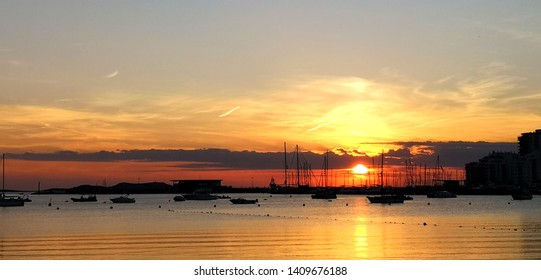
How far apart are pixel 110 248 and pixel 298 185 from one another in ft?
522

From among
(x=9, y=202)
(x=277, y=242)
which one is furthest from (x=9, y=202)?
(x=277, y=242)

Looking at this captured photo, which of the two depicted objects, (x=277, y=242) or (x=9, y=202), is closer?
(x=277, y=242)

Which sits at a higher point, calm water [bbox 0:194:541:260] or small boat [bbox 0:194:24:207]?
small boat [bbox 0:194:24:207]

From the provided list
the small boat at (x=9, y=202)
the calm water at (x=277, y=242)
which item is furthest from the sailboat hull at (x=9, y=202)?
the calm water at (x=277, y=242)

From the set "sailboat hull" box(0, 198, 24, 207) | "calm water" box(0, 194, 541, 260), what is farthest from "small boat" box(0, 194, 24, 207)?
"calm water" box(0, 194, 541, 260)

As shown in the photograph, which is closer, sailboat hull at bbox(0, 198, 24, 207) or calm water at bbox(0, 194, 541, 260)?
calm water at bbox(0, 194, 541, 260)

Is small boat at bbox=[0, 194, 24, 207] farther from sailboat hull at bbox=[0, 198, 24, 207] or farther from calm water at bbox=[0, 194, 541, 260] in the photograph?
calm water at bbox=[0, 194, 541, 260]

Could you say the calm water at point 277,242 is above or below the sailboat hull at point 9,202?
below

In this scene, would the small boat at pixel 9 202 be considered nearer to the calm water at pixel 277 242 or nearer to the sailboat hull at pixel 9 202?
the sailboat hull at pixel 9 202

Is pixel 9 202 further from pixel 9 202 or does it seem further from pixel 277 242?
pixel 277 242

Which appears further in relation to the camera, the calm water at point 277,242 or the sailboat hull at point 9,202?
the sailboat hull at point 9,202

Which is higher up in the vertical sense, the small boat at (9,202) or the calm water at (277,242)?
the small boat at (9,202)
